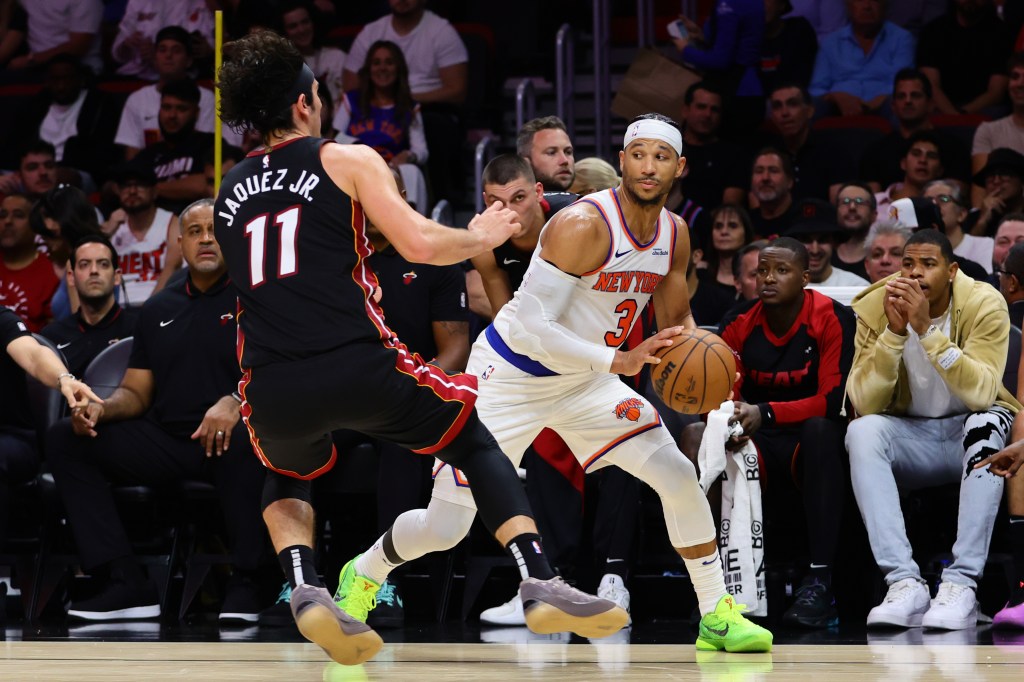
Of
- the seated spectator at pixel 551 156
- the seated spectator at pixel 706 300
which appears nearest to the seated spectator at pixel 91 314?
the seated spectator at pixel 551 156

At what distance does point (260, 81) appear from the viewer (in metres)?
3.95

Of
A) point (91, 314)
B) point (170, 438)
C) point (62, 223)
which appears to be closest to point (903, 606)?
point (170, 438)

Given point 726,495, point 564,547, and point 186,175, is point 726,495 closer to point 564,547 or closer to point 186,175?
point 564,547

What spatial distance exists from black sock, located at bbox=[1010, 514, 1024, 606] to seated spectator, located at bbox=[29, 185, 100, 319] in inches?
213

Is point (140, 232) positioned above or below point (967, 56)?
below

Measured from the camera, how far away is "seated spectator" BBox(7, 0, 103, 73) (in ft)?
36.4

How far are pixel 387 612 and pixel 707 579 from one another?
166cm

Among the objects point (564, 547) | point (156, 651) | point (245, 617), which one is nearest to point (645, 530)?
point (564, 547)

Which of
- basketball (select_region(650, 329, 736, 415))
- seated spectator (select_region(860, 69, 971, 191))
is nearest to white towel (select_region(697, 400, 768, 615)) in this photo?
basketball (select_region(650, 329, 736, 415))

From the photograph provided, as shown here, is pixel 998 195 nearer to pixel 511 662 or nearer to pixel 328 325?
pixel 511 662

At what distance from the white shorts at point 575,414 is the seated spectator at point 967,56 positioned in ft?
17.5

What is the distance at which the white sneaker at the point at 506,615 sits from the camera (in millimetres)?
5957

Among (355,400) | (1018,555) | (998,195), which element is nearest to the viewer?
(355,400)

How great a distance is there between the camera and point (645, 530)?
21.0 feet
